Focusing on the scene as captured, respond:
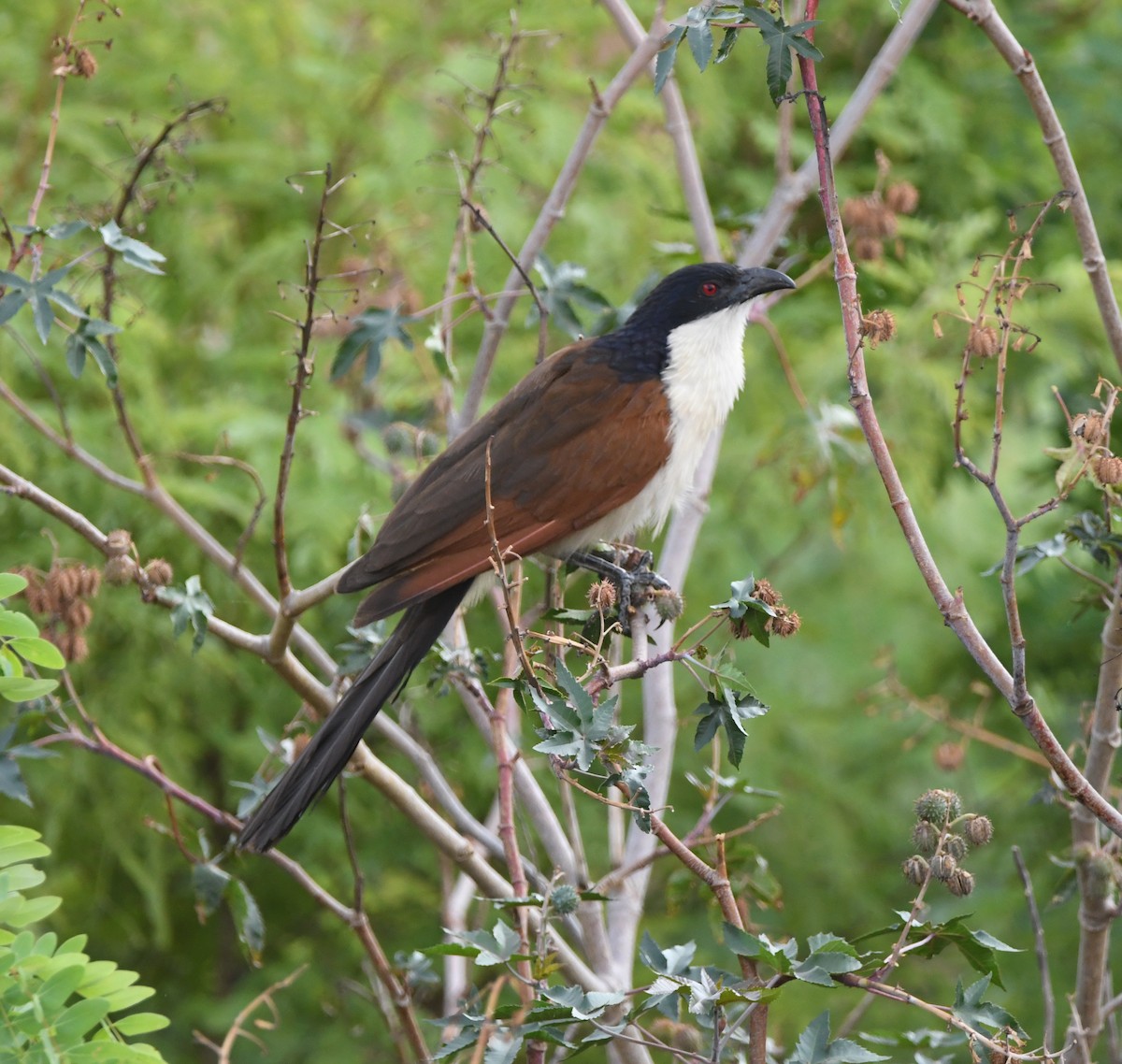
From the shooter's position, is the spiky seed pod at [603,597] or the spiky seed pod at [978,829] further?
the spiky seed pod at [603,597]

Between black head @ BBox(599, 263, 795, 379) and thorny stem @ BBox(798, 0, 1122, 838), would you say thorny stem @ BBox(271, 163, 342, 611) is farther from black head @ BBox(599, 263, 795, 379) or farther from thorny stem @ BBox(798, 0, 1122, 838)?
black head @ BBox(599, 263, 795, 379)

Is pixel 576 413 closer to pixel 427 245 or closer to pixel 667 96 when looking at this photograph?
pixel 667 96

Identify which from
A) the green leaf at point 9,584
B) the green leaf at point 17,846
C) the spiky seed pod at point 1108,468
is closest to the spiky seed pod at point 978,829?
the spiky seed pod at point 1108,468

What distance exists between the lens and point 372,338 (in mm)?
2748

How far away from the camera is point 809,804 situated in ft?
13.0

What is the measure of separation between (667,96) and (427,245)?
4.28 feet

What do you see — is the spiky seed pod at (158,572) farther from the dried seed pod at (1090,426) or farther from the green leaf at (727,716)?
the dried seed pod at (1090,426)

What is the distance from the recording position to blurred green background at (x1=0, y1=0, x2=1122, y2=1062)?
367 cm

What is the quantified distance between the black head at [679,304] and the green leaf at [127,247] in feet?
3.31

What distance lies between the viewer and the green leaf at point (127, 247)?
225 centimetres

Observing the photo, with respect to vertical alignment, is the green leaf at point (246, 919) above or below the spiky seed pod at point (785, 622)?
below

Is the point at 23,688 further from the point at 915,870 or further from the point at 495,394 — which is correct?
the point at 495,394

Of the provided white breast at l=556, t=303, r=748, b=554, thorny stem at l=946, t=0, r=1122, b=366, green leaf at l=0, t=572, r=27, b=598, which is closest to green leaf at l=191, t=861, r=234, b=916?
green leaf at l=0, t=572, r=27, b=598

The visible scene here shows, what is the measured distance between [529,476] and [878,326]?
106 centimetres
